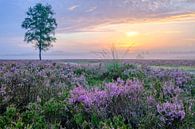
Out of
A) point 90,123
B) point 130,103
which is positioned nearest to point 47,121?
point 90,123

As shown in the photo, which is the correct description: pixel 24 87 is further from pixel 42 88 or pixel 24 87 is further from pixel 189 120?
pixel 189 120

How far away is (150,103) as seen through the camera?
5508 mm

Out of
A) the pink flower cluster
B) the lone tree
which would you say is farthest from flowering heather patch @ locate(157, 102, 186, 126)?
the lone tree

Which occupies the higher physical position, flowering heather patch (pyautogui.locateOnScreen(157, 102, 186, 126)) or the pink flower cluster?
the pink flower cluster

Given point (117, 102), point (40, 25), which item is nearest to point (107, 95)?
point (117, 102)

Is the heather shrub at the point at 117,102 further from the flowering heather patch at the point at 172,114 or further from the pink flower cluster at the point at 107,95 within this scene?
the flowering heather patch at the point at 172,114

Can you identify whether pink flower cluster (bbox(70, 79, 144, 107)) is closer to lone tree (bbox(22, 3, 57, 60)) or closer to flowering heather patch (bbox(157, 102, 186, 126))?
flowering heather patch (bbox(157, 102, 186, 126))

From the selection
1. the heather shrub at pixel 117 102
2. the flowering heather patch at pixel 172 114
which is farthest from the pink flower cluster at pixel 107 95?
the flowering heather patch at pixel 172 114

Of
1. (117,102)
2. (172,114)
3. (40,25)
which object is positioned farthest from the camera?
(40,25)

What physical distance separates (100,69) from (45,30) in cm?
5644

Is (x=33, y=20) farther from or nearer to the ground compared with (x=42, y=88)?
farther from the ground

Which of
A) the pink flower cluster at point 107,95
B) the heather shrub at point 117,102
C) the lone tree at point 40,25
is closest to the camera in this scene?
the heather shrub at point 117,102

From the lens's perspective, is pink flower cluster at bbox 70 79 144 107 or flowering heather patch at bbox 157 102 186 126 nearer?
flowering heather patch at bbox 157 102 186 126

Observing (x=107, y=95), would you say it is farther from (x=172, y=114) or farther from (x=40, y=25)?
(x=40, y=25)
